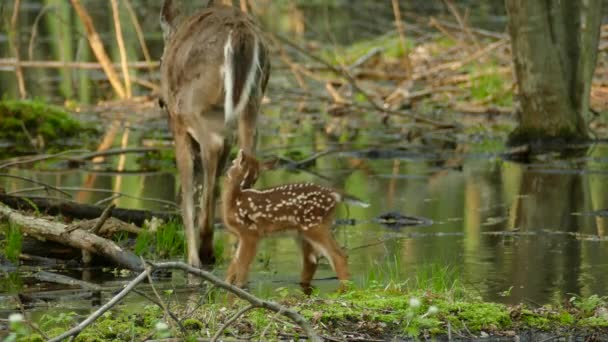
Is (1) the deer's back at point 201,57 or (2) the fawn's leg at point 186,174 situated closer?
(1) the deer's back at point 201,57

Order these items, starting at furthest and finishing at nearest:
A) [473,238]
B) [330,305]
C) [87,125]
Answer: [87,125] → [473,238] → [330,305]

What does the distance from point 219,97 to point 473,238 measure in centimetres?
260

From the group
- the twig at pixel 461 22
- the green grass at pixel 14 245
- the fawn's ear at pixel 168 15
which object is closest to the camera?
the green grass at pixel 14 245

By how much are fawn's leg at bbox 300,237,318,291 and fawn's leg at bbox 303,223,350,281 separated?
14 centimetres

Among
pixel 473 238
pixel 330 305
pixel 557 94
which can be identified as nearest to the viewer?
pixel 330 305

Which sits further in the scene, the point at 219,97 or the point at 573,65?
the point at 573,65

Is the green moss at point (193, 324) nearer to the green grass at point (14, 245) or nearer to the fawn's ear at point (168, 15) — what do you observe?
the green grass at point (14, 245)

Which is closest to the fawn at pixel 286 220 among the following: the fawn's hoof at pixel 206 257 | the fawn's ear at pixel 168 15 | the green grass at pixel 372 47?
the fawn's hoof at pixel 206 257

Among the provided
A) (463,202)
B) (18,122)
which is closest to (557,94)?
(463,202)

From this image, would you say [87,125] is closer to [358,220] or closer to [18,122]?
[18,122]

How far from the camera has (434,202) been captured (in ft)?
43.2

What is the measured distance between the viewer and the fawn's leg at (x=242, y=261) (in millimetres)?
9039

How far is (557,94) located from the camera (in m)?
16.2

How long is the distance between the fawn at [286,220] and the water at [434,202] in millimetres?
178
